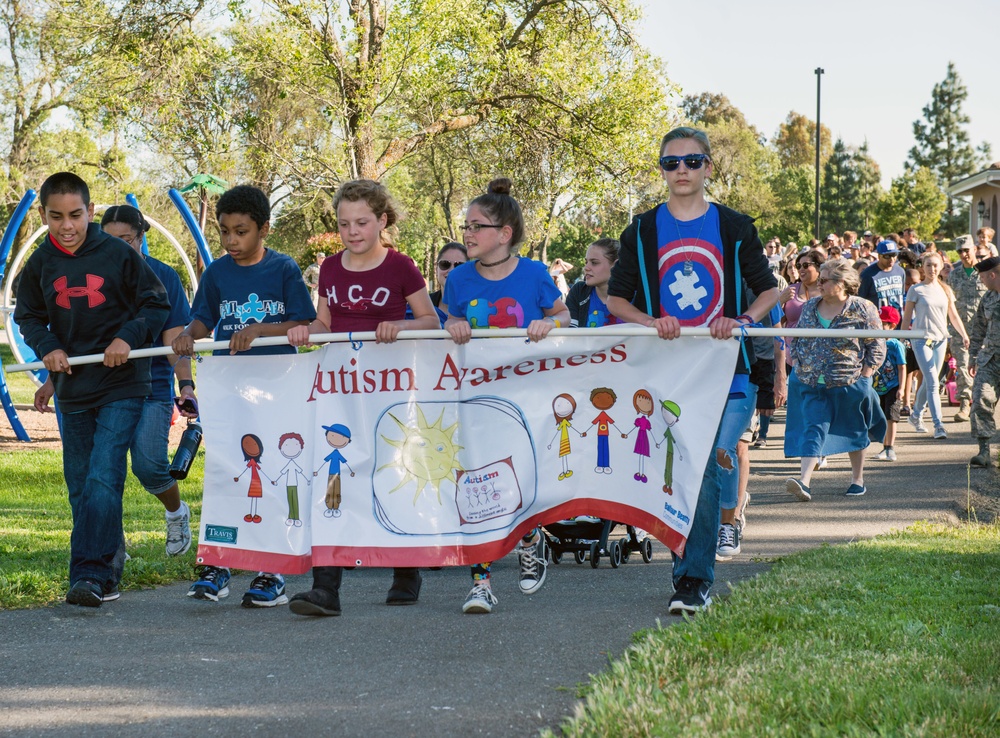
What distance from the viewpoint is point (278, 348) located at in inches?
241

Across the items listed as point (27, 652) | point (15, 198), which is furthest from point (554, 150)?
point (15, 198)

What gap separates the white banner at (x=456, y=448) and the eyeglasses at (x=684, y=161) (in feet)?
2.64

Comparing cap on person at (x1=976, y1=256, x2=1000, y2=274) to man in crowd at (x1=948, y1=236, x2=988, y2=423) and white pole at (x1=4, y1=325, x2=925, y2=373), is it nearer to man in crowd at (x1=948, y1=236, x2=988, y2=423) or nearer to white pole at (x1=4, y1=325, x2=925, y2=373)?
man in crowd at (x1=948, y1=236, x2=988, y2=423)

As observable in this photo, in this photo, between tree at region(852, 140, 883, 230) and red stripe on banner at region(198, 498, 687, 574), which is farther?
tree at region(852, 140, 883, 230)

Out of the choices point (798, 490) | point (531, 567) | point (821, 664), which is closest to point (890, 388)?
point (798, 490)

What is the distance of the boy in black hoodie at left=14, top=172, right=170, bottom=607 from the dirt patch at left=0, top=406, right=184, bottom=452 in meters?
8.26

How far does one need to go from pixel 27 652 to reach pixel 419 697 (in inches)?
71.1

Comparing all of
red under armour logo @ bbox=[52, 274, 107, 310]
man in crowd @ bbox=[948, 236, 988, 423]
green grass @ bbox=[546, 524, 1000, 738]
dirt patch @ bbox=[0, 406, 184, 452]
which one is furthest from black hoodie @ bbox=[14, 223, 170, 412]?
man in crowd @ bbox=[948, 236, 988, 423]

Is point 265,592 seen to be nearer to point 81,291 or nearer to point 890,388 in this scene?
point 81,291

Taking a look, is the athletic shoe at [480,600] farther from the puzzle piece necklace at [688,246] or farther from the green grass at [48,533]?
the green grass at [48,533]

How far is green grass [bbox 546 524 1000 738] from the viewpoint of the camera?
144 inches

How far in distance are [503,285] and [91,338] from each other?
212cm

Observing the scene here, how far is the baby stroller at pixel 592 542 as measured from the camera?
6.86 metres

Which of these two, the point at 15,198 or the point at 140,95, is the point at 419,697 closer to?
the point at 140,95
